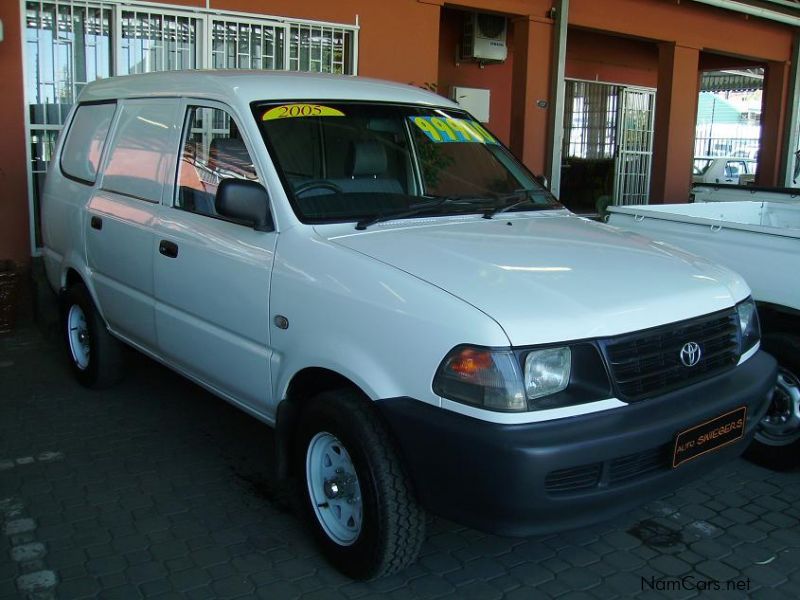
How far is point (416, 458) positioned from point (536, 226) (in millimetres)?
1470

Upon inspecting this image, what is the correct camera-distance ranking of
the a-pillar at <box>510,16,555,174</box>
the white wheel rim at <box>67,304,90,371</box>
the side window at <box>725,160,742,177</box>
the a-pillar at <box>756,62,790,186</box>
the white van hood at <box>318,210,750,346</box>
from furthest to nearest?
the side window at <box>725,160,742,177</box> → the a-pillar at <box>756,62,790,186</box> → the a-pillar at <box>510,16,555,174</box> → the white wheel rim at <box>67,304,90,371</box> → the white van hood at <box>318,210,750,346</box>

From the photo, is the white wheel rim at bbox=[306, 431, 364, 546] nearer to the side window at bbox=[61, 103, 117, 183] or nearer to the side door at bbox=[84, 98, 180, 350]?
the side door at bbox=[84, 98, 180, 350]

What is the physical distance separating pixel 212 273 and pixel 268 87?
936 mm

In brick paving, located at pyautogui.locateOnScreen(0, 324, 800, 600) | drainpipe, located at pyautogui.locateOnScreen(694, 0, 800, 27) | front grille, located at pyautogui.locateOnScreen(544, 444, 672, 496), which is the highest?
drainpipe, located at pyautogui.locateOnScreen(694, 0, 800, 27)

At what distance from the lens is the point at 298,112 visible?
3818 mm

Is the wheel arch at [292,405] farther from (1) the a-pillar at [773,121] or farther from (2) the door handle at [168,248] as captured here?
(1) the a-pillar at [773,121]

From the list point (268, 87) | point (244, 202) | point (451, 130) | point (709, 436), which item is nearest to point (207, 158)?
point (268, 87)

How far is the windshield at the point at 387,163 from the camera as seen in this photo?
3.63 m

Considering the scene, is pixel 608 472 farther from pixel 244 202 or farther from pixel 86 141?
pixel 86 141

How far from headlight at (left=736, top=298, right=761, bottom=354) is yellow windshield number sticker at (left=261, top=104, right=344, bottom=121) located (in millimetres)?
2051

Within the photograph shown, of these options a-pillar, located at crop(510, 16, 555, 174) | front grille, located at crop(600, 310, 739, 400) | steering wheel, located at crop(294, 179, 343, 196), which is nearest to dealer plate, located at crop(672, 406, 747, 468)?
front grille, located at crop(600, 310, 739, 400)

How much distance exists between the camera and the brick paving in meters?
3.21

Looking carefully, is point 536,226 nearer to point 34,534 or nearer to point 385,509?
point 385,509

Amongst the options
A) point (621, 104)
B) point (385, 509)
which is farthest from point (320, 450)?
point (621, 104)
